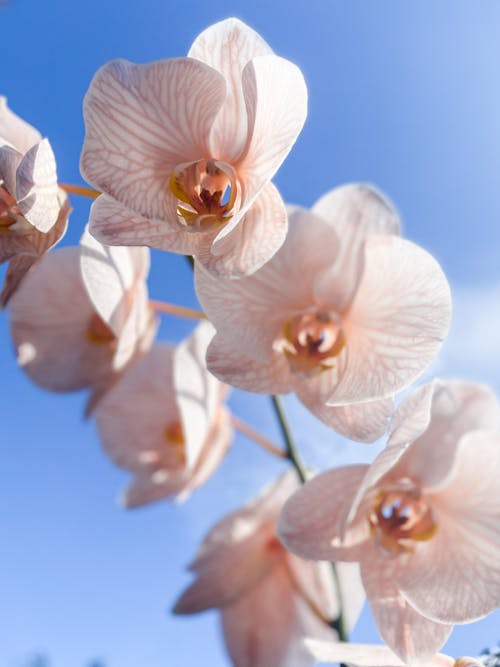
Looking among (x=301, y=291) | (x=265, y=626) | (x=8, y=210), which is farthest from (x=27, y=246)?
(x=265, y=626)

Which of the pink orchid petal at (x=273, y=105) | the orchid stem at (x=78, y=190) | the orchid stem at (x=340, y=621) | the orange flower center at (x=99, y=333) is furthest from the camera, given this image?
the orange flower center at (x=99, y=333)

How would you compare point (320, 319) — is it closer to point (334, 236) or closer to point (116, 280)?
point (334, 236)

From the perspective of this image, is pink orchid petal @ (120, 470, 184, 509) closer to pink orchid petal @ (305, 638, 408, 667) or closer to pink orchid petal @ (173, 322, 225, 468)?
pink orchid petal @ (173, 322, 225, 468)

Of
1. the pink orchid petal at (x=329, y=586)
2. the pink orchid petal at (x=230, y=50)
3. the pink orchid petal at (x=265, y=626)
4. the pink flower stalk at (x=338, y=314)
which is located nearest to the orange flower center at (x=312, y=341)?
the pink flower stalk at (x=338, y=314)

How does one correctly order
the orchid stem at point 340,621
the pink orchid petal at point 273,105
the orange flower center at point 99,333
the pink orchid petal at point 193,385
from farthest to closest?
the orange flower center at point 99,333, the pink orchid petal at point 193,385, the orchid stem at point 340,621, the pink orchid petal at point 273,105

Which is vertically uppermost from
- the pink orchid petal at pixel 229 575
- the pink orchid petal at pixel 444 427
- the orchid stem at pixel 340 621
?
the pink orchid petal at pixel 444 427

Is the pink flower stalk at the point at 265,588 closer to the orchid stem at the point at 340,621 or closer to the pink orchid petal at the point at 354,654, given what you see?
the orchid stem at the point at 340,621

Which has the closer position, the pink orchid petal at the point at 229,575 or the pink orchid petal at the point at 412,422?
the pink orchid petal at the point at 412,422

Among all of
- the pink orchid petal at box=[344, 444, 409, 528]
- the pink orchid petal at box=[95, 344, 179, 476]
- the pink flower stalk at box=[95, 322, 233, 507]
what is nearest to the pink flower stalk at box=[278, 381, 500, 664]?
the pink orchid petal at box=[344, 444, 409, 528]
